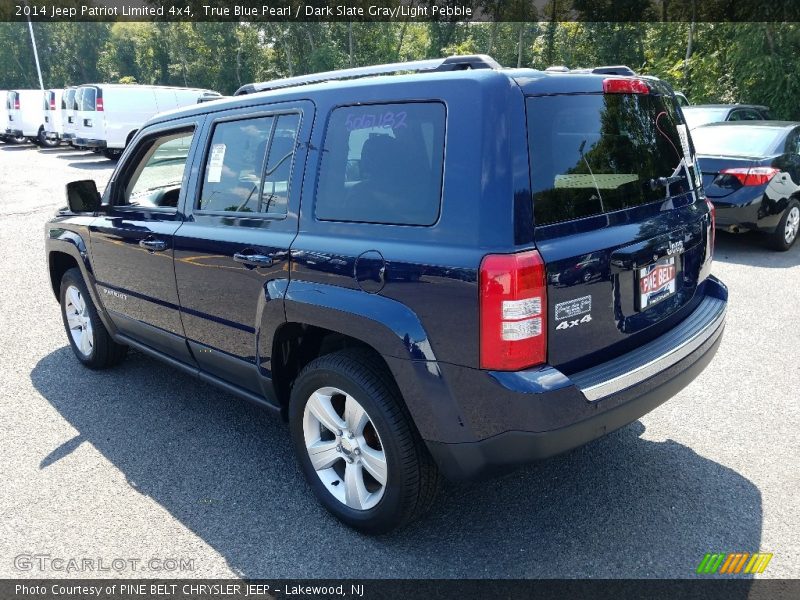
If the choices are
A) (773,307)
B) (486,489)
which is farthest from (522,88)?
(773,307)

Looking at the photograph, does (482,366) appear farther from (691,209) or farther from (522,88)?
(691,209)

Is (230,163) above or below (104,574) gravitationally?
above

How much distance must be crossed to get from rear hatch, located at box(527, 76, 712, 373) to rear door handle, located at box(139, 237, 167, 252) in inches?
88.6

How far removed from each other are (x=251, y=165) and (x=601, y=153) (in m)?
1.66

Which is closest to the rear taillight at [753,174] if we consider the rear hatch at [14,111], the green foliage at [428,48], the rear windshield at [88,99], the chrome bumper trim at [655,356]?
the chrome bumper trim at [655,356]

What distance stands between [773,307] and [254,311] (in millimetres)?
4881

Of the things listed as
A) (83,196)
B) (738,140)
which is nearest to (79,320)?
(83,196)

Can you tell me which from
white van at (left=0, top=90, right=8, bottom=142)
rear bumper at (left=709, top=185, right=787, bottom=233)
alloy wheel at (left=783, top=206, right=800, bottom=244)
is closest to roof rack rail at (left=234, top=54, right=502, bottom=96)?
Answer: rear bumper at (left=709, top=185, right=787, bottom=233)

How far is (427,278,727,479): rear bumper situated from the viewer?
7.32ft

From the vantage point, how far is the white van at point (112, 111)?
1861 cm

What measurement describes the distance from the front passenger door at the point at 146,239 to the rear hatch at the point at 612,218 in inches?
83.5

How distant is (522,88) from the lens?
2.29 metres

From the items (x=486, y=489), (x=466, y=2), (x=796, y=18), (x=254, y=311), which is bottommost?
(x=486, y=489)

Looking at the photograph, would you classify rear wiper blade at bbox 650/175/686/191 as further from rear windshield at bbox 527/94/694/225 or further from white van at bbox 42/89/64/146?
white van at bbox 42/89/64/146
